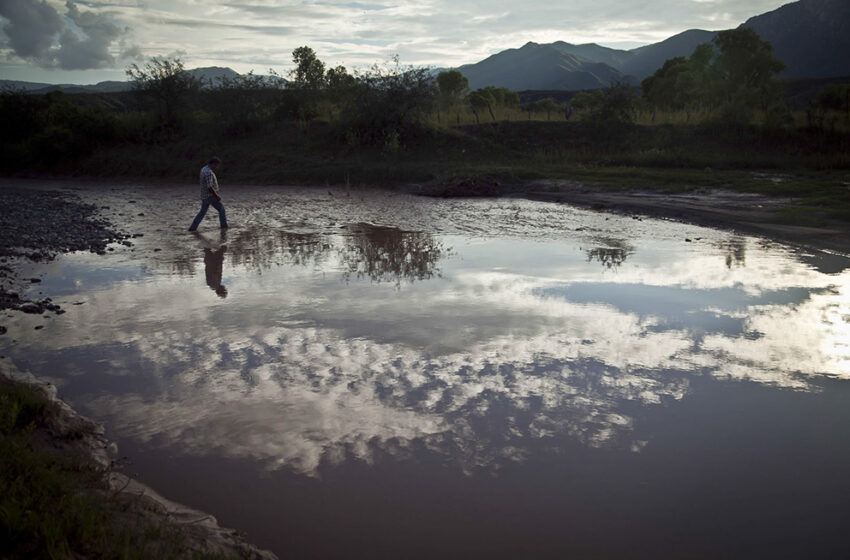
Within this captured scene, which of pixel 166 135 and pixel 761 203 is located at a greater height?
pixel 166 135

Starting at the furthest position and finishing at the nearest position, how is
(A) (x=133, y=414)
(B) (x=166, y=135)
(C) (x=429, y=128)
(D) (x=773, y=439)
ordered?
(B) (x=166, y=135), (C) (x=429, y=128), (A) (x=133, y=414), (D) (x=773, y=439)

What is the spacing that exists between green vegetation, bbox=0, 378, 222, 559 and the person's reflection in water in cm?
542

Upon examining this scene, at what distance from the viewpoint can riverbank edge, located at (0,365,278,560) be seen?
345cm

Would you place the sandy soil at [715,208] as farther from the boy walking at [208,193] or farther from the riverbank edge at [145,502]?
the riverbank edge at [145,502]

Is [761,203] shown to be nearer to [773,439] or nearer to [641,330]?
[641,330]

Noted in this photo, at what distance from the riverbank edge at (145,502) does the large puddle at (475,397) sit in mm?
140

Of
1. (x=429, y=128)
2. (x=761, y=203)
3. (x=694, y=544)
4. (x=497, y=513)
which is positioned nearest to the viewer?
(x=694, y=544)

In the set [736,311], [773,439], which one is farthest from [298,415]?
[736,311]

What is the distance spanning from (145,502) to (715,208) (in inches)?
702

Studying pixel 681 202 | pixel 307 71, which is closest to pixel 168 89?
pixel 307 71

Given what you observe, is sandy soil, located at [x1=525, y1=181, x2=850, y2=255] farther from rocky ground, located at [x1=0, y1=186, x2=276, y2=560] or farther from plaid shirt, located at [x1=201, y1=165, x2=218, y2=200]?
rocky ground, located at [x1=0, y1=186, x2=276, y2=560]

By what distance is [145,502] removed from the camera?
12.6 feet

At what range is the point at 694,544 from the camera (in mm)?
3742

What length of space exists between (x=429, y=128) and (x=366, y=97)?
384 centimetres
